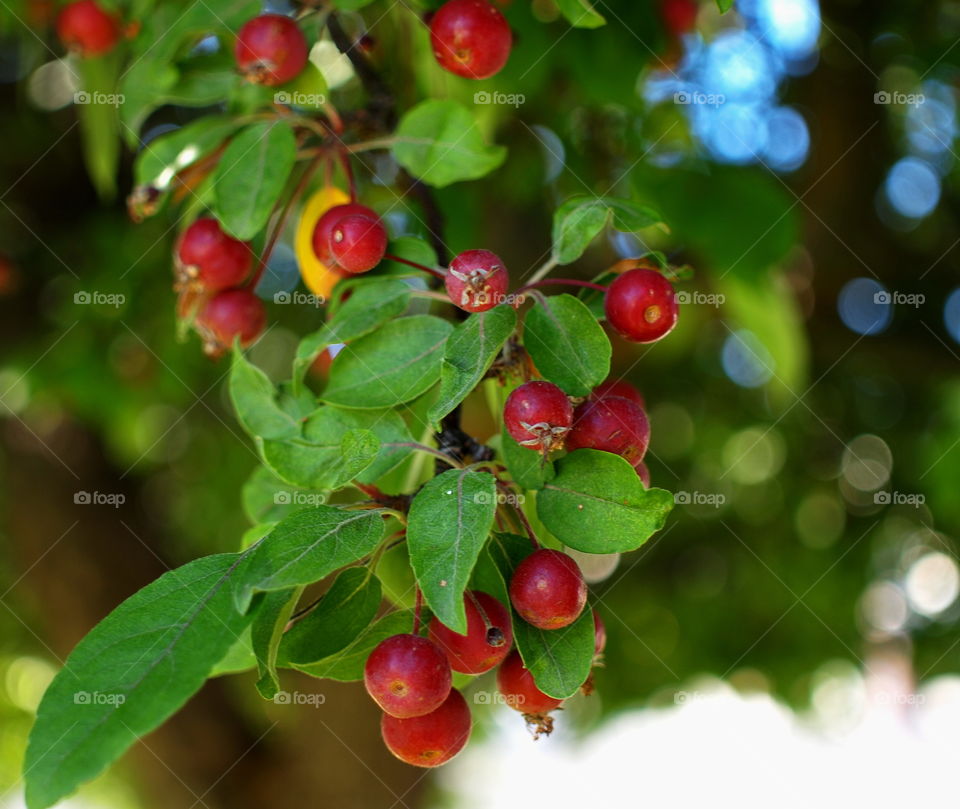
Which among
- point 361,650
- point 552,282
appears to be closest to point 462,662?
point 361,650

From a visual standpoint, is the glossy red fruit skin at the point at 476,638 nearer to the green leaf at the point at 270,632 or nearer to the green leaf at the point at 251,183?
the green leaf at the point at 270,632

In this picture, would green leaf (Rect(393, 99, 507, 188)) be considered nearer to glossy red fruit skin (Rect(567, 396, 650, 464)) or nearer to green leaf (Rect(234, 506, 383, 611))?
glossy red fruit skin (Rect(567, 396, 650, 464))

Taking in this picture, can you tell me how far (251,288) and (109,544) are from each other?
2718 millimetres

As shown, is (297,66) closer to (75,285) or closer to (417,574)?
(417,574)

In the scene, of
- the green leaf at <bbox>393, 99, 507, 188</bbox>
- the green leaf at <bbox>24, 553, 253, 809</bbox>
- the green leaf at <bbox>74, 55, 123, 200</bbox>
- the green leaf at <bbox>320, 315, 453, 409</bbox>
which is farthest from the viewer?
the green leaf at <bbox>74, 55, 123, 200</bbox>

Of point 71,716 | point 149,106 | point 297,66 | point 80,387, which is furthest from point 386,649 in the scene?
point 80,387

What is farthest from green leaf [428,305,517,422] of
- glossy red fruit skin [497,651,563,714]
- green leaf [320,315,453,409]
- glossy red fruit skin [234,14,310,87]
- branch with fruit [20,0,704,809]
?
glossy red fruit skin [234,14,310,87]

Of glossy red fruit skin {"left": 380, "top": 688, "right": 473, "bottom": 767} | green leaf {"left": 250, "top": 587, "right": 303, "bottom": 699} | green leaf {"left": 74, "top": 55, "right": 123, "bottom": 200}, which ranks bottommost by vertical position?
green leaf {"left": 74, "top": 55, "right": 123, "bottom": 200}

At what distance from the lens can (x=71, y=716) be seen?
921mm

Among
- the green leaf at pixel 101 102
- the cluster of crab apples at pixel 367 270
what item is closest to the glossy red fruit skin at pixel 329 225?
the cluster of crab apples at pixel 367 270

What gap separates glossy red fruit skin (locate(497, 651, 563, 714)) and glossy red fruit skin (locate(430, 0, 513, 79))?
860 millimetres

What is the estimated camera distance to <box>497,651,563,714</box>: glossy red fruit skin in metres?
1.12

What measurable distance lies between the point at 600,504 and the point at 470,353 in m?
0.23

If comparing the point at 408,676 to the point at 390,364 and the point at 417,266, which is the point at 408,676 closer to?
the point at 390,364
